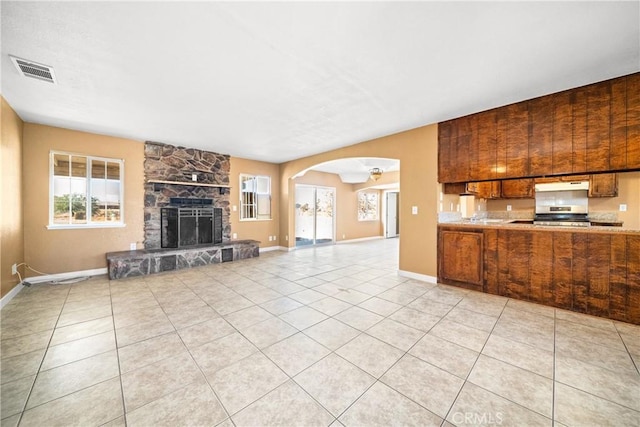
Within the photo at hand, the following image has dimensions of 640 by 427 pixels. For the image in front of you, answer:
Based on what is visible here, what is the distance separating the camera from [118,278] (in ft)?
13.7

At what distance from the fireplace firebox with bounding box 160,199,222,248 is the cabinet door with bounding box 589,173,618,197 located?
761cm

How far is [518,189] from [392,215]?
5.82 meters

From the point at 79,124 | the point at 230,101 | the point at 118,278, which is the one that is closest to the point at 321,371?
the point at 230,101

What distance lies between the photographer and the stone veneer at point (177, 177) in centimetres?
504

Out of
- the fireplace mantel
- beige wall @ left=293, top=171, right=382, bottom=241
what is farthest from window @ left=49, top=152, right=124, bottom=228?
beige wall @ left=293, top=171, right=382, bottom=241

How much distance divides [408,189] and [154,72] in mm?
3925

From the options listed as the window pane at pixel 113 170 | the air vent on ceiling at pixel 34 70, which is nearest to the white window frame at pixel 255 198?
the window pane at pixel 113 170

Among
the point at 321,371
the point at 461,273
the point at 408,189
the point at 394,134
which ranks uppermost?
the point at 394,134

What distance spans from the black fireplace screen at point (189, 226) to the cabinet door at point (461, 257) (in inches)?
198

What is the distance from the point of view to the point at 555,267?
9.78 feet

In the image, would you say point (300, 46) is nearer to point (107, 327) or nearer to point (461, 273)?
point (107, 327)

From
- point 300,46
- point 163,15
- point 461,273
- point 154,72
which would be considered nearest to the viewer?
point 163,15

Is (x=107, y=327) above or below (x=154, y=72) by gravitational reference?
below

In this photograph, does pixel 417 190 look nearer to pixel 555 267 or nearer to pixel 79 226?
pixel 555 267
